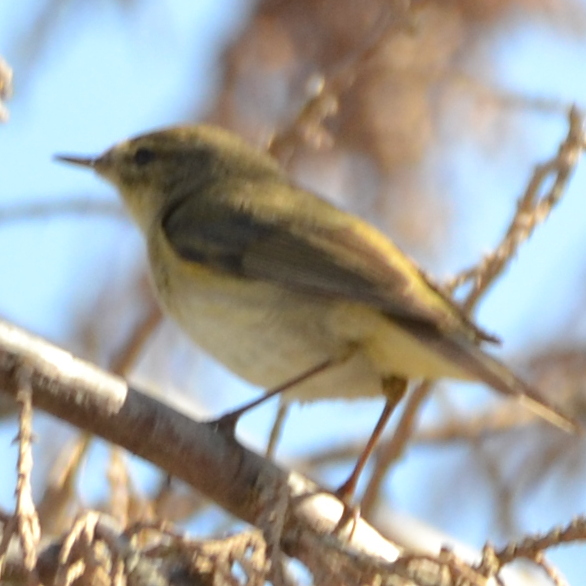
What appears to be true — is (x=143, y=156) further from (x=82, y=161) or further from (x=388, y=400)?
(x=388, y=400)

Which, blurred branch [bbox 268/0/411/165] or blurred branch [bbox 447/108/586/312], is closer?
blurred branch [bbox 447/108/586/312]

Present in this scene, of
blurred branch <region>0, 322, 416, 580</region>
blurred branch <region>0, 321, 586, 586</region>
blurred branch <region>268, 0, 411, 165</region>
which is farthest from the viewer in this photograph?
blurred branch <region>268, 0, 411, 165</region>

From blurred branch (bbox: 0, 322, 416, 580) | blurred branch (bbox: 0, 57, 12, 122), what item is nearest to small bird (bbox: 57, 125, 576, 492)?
blurred branch (bbox: 0, 322, 416, 580)

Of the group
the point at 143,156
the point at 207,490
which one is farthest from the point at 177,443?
the point at 143,156

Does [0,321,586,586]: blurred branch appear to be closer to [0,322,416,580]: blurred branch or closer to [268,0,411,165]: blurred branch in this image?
[0,322,416,580]: blurred branch

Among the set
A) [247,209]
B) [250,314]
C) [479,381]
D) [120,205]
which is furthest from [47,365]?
[120,205]

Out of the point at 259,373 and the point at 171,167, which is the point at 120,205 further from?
the point at 259,373

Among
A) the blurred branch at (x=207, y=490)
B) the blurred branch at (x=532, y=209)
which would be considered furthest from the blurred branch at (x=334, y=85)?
the blurred branch at (x=207, y=490)
